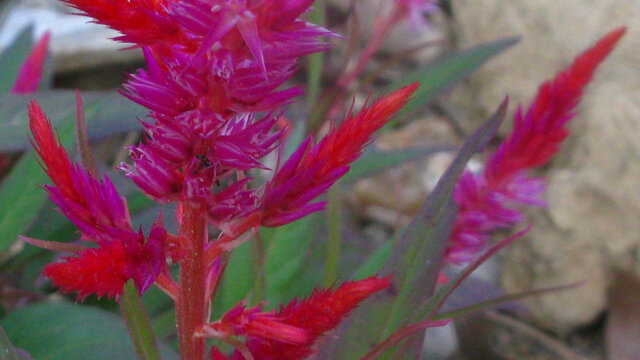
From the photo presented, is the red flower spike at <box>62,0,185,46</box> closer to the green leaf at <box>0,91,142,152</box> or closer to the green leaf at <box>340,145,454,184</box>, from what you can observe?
the green leaf at <box>0,91,142,152</box>

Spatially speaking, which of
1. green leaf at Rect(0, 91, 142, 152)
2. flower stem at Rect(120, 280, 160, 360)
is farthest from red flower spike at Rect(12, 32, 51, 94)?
flower stem at Rect(120, 280, 160, 360)

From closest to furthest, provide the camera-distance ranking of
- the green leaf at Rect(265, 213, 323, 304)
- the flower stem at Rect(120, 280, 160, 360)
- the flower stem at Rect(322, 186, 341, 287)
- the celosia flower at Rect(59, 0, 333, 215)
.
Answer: the celosia flower at Rect(59, 0, 333, 215) < the flower stem at Rect(120, 280, 160, 360) < the flower stem at Rect(322, 186, 341, 287) < the green leaf at Rect(265, 213, 323, 304)

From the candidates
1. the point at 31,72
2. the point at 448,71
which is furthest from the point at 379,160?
the point at 31,72

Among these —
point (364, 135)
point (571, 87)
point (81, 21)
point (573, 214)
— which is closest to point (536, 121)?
point (571, 87)

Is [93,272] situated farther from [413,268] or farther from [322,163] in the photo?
[413,268]

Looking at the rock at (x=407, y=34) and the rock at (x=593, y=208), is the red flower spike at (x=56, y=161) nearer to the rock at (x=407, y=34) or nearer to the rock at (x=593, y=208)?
the rock at (x=593, y=208)

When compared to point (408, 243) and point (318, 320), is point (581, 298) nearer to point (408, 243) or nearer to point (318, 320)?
point (408, 243)
